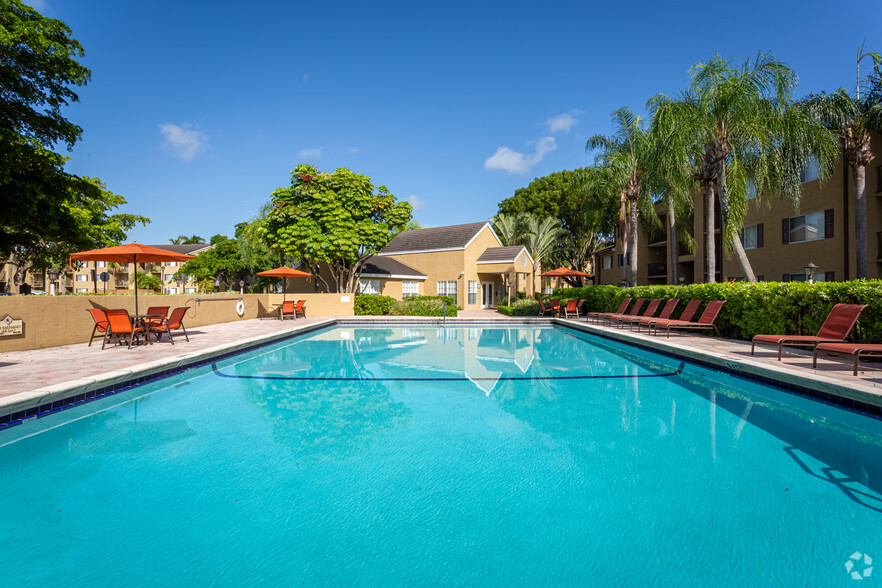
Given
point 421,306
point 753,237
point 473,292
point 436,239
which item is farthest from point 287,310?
point 753,237

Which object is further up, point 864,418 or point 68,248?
point 68,248

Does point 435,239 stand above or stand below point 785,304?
above

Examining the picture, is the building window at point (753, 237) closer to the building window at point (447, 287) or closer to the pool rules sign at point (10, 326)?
the building window at point (447, 287)

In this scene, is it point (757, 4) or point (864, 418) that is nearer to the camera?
point (864, 418)

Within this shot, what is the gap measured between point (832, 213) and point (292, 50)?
24.0 metres

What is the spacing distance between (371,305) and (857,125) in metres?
22.8

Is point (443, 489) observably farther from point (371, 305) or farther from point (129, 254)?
point (371, 305)

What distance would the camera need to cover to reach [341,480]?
3.94 meters

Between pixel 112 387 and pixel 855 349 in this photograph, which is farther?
pixel 112 387

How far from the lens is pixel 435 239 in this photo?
34938mm

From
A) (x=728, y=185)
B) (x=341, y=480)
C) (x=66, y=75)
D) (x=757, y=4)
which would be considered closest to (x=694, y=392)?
(x=341, y=480)

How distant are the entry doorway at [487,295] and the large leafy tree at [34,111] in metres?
24.4

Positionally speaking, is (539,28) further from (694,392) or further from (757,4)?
(694,392)

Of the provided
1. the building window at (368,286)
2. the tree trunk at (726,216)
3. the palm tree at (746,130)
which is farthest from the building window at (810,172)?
the building window at (368,286)
